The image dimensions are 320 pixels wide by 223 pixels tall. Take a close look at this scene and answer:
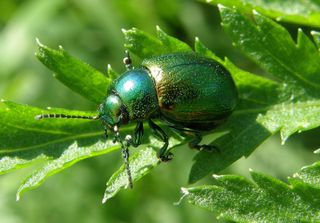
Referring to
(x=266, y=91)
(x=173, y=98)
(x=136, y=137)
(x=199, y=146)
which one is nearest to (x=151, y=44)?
(x=173, y=98)

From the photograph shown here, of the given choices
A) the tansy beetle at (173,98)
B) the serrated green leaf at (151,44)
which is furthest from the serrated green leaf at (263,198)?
the serrated green leaf at (151,44)

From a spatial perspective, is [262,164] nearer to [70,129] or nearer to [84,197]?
[84,197]

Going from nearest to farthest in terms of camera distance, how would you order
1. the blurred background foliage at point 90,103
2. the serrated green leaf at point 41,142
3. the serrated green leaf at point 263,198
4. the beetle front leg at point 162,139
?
the serrated green leaf at point 263,198 < the serrated green leaf at point 41,142 < the beetle front leg at point 162,139 < the blurred background foliage at point 90,103

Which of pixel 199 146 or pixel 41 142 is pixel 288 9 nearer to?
pixel 199 146

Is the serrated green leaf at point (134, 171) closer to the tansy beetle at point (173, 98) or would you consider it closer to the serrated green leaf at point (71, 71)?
the tansy beetle at point (173, 98)

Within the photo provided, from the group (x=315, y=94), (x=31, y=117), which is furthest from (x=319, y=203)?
(x=31, y=117)

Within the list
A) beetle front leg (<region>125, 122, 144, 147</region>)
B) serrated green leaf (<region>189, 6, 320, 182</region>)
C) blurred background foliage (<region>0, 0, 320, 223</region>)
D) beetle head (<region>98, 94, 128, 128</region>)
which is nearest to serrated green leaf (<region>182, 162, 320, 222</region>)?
serrated green leaf (<region>189, 6, 320, 182</region>)

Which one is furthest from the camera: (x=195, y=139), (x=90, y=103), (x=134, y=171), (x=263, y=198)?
(x=90, y=103)
